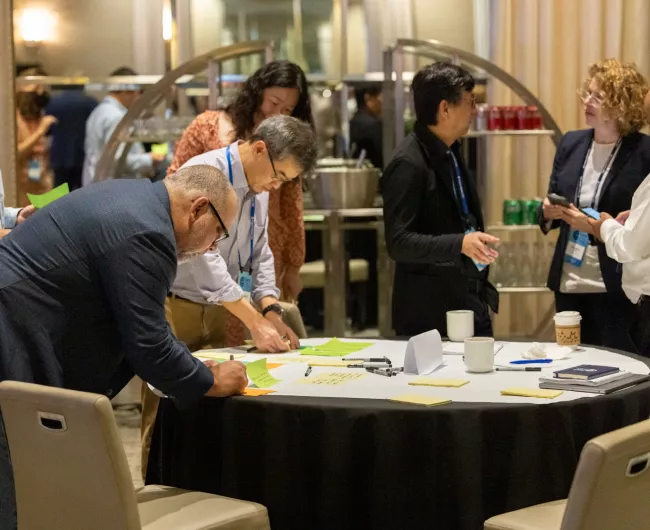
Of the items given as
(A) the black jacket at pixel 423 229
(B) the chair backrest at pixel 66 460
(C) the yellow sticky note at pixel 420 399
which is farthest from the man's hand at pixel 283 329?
(B) the chair backrest at pixel 66 460

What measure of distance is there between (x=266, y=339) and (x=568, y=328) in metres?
0.91

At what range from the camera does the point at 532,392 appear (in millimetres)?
2631

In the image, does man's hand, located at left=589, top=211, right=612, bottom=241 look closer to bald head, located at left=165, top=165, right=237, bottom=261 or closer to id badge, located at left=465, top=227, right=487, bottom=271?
id badge, located at left=465, top=227, right=487, bottom=271

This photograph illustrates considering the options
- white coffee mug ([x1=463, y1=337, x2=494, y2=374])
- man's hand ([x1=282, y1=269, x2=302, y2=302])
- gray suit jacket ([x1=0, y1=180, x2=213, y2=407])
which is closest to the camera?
gray suit jacket ([x1=0, y1=180, x2=213, y2=407])

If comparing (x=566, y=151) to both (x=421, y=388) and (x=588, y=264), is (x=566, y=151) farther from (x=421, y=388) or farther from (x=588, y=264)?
(x=421, y=388)

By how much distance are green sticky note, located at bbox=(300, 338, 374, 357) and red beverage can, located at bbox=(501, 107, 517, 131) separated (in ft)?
8.17

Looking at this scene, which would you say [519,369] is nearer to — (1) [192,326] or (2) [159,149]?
(1) [192,326]

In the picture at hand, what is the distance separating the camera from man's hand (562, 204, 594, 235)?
4.08m

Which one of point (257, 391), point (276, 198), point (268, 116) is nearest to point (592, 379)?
point (257, 391)

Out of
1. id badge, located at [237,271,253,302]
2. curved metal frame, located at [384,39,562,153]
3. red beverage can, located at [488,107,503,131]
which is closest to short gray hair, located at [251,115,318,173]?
id badge, located at [237,271,253,302]

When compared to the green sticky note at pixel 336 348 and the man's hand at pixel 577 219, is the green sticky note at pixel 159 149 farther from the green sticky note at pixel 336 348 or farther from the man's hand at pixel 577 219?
the green sticky note at pixel 336 348

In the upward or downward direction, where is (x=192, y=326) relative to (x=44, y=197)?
downward

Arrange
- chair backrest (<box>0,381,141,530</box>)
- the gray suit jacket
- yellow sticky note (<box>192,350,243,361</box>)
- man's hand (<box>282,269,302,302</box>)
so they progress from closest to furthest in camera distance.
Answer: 1. chair backrest (<box>0,381,141,530</box>)
2. the gray suit jacket
3. yellow sticky note (<box>192,350,243,361</box>)
4. man's hand (<box>282,269,302,302</box>)

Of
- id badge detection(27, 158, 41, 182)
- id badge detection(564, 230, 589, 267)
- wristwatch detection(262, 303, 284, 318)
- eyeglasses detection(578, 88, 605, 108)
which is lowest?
wristwatch detection(262, 303, 284, 318)
